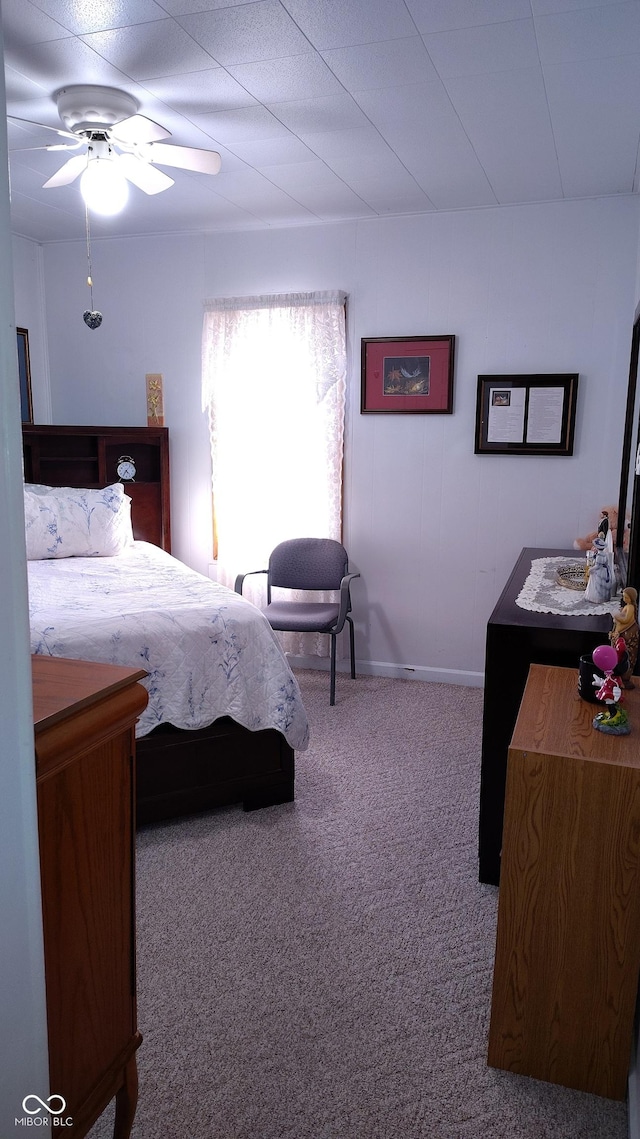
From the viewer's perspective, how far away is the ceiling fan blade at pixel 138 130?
96.5 inches

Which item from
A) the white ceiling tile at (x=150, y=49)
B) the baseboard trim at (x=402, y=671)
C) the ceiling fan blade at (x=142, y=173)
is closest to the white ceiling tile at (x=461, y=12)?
the white ceiling tile at (x=150, y=49)

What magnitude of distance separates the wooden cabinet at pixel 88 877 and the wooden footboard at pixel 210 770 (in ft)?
4.37

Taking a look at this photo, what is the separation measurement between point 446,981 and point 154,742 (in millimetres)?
1196

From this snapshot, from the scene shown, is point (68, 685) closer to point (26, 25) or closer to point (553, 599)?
point (553, 599)

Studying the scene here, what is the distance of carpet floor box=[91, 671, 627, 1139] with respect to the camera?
Result: 1.58 m

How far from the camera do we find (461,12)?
6.70 feet

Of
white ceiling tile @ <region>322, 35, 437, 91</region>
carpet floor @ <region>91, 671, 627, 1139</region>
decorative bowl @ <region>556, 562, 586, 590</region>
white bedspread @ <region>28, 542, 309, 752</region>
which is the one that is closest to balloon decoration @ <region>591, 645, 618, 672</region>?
carpet floor @ <region>91, 671, 627, 1139</region>

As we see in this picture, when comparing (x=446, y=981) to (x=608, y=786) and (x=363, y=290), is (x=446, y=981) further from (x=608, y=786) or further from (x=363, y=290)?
(x=363, y=290)

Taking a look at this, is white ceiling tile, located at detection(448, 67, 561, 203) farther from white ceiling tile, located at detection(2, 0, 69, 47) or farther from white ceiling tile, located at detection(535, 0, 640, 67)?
white ceiling tile, located at detection(2, 0, 69, 47)

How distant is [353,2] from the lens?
2.00 meters

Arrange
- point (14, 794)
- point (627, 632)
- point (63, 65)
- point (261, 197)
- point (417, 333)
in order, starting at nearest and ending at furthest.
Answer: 1. point (14, 794)
2. point (627, 632)
3. point (63, 65)
4. point (261, 197)
5. point (417, 333)

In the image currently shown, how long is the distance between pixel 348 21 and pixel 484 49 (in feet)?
1.39

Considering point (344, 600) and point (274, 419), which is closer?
point (344, 600)

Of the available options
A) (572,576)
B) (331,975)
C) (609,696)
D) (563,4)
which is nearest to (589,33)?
(563,4)
